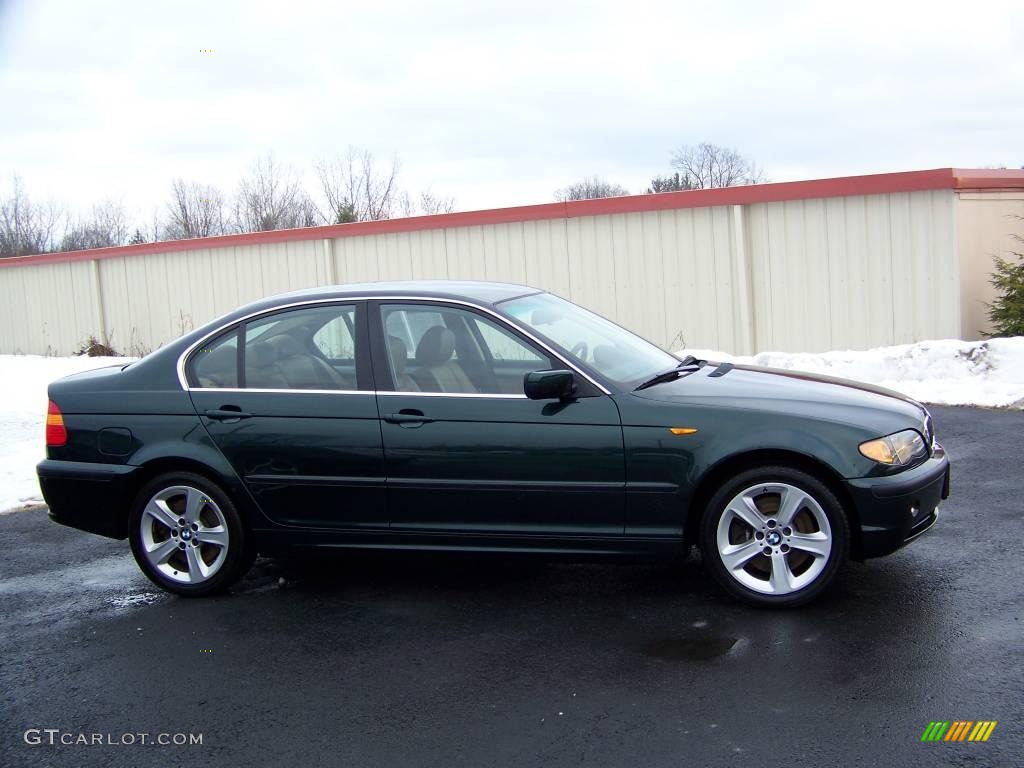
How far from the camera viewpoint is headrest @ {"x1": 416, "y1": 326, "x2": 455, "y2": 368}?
5.39 m

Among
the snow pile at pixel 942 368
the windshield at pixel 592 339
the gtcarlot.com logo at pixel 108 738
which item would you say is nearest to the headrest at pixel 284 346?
the windshield at pixel 592 339

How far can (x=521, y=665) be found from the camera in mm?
4457

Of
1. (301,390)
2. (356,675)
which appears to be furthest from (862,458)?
(301,390)

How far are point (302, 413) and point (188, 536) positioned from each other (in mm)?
984

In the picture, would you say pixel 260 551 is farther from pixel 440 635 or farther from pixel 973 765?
pixel 973 765

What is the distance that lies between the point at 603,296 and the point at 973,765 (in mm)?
12198

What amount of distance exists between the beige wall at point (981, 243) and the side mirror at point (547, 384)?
9.15m

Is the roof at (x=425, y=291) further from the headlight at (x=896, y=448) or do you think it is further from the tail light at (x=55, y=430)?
the headlight at (x=896, y=448)

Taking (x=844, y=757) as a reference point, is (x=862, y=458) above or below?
above

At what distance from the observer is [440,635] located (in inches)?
193

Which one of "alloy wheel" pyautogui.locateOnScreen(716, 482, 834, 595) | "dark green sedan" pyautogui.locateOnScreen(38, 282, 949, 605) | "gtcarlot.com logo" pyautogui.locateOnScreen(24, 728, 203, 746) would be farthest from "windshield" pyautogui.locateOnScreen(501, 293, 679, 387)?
"gtcarlot.com logo" pyautogui.locateOnScreen(24, 728, 203, 746)

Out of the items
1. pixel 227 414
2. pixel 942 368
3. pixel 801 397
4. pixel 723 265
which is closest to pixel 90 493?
pixel 227 414

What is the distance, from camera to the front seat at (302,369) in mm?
5469

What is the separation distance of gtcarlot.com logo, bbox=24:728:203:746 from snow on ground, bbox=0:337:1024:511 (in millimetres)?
5208
